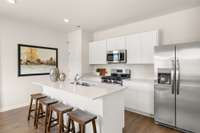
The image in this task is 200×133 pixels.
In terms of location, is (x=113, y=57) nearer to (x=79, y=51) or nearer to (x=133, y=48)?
(x=133, y=48)

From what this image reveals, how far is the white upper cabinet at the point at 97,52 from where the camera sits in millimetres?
4672

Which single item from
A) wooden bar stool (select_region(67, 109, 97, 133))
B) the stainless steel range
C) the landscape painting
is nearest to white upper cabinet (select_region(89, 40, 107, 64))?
the stainless steel range

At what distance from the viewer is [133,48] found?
387cm

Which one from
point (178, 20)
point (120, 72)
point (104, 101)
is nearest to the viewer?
point (104, 101)

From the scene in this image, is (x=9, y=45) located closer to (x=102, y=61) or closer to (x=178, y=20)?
(x=102, y=61)

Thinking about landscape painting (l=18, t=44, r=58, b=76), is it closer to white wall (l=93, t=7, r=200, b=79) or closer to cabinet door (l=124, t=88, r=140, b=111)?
white wall (l=93, t=7, r=200, b=79)

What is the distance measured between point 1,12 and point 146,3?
11.9ft

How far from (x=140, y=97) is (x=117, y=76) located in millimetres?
1115

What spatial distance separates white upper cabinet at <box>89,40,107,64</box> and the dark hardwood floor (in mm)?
2156

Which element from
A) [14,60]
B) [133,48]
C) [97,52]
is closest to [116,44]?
[133,48]

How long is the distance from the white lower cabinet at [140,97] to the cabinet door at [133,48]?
0.73 metres

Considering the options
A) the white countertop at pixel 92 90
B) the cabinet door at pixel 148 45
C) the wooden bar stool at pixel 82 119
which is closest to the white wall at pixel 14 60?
the white countertop at pixel 92 90

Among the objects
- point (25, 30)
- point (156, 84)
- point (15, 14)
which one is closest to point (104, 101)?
point (156, 84)

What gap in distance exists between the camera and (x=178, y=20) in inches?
130
